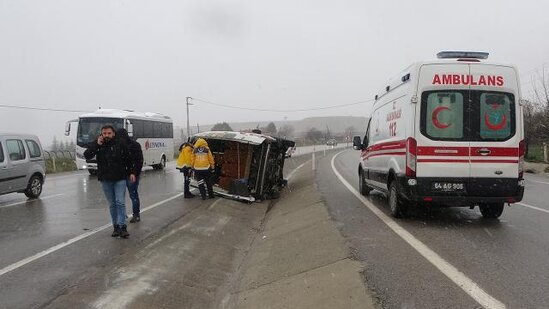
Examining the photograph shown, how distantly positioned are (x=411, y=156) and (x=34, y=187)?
10344 mm

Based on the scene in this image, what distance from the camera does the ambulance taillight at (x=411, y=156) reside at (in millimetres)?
8195

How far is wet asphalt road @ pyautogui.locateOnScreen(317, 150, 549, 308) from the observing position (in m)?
4.78

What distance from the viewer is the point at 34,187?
13617mm

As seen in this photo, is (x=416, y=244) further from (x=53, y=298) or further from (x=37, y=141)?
(x=37, y=141)

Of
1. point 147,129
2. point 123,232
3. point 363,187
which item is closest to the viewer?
point 123,232

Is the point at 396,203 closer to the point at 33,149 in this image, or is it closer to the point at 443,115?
the point at 443,115

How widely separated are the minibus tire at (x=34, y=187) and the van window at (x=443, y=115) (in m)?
10.5

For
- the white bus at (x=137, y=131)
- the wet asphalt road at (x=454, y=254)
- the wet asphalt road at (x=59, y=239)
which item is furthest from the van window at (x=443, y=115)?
the white bus at (x=137, y=131)

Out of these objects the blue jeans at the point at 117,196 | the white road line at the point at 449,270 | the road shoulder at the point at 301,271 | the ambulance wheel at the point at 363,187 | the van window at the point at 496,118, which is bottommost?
the road shoulder at the point at 301,271

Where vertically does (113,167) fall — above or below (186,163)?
above

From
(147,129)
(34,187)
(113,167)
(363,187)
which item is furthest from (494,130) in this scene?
(147,129)

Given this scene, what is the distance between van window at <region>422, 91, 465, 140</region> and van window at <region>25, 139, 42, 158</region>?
422 inches

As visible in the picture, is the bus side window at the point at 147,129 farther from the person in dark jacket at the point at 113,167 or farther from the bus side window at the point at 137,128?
the person in dark jacket at the point at 113,167

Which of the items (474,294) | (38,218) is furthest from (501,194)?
(38,218)
